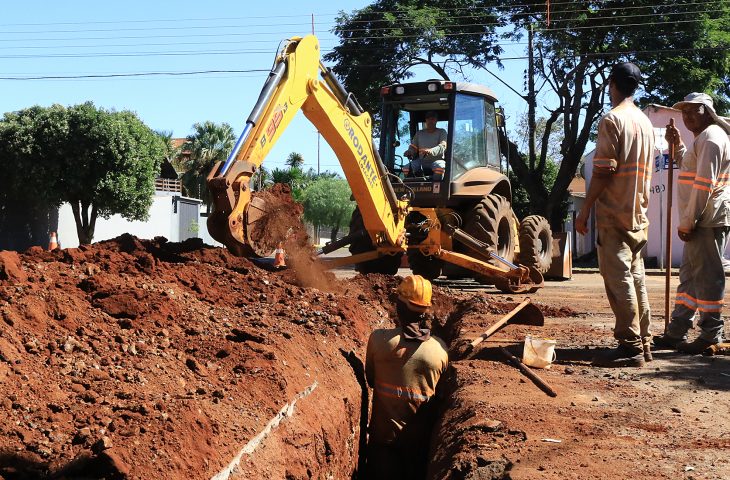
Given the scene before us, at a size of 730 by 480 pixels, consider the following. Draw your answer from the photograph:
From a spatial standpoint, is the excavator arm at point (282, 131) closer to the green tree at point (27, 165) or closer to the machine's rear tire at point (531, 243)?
the machine's rear tire at point (531, 243)

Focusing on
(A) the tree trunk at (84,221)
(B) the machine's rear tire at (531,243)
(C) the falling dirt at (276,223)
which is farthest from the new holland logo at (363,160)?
(A) the tree trunk at (84,221)

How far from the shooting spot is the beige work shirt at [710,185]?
704 cm

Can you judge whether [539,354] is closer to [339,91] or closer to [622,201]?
[622,201]

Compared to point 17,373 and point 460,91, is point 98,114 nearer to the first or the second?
point 460,91

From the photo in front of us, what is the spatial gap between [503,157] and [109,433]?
11001mm

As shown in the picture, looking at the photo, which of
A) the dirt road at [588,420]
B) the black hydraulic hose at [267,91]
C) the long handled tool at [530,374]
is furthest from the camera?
the black hydraulic hose at [267,91]

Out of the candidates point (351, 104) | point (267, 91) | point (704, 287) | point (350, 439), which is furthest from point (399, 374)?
point (351, 104)

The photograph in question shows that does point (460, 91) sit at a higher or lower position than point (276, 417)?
higher

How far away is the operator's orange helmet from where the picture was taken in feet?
21.6

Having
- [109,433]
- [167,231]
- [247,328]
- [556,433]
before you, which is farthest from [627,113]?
[167,231]

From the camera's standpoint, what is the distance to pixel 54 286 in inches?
240

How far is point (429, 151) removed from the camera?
1227 centimetres

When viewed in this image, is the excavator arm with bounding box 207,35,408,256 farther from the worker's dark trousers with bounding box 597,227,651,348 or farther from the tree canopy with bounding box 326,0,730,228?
the tree canopy with bounding box 326,0,730,228

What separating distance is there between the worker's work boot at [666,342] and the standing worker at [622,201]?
792 mm
